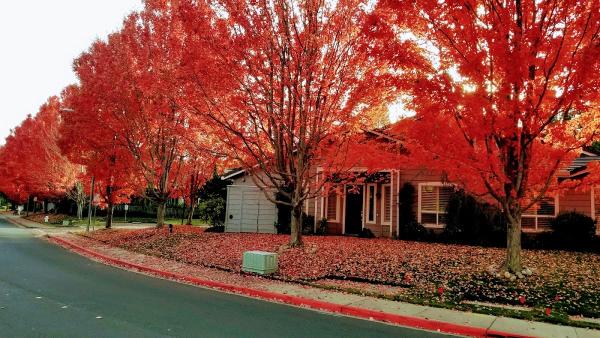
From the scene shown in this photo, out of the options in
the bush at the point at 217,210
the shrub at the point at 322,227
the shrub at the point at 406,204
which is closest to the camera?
the shrub at the point at 406,204

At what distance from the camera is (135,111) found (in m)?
21.7

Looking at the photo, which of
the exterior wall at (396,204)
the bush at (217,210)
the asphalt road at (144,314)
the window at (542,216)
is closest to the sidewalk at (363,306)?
the asphalt road at (144,314)

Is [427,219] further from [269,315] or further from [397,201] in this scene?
[269,315]

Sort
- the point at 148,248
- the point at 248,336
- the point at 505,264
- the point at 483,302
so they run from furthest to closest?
1. the point at 148,248
2. the point at 505,264
3. the point at 483,302
4. the point at 248,336

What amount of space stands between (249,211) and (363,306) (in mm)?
18401

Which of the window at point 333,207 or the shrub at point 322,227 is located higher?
the window at point 333,207

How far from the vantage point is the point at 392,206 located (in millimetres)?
21078

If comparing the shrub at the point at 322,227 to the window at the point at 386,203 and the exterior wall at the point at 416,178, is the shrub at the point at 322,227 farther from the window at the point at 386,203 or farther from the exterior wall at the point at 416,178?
the exterior wall at the point at 416,178

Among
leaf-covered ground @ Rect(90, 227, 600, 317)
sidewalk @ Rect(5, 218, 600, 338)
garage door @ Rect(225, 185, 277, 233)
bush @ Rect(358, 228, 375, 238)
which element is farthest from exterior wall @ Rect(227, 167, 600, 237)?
sidewalk @ Rect(5, 218, 600, 338)

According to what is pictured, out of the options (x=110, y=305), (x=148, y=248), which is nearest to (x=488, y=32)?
(x=110, y=305)

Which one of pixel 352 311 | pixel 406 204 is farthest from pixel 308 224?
pixel 352 311

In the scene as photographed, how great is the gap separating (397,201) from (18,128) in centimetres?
4711

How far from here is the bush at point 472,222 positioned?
18.1 m

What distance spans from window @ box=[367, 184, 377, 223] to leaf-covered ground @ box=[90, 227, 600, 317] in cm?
429
